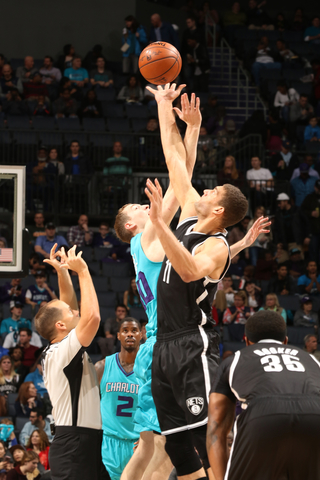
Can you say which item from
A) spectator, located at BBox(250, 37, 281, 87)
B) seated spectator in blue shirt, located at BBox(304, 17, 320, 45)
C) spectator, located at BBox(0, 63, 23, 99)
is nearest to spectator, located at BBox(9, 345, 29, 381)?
spectator, located at BBox(0, 63, 23, 99)

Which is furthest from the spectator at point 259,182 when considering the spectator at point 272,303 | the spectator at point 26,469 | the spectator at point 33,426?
the spectator at point 26,469

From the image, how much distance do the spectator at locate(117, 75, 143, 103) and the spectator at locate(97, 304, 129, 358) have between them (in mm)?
7351

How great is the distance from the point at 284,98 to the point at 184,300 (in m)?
14.6

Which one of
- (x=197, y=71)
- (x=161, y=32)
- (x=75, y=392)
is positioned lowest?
(x=75, y=392)

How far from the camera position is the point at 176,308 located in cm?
453

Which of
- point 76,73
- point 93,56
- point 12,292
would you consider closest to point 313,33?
point 93,56

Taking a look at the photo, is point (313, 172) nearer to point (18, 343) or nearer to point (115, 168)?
point (115, 168)

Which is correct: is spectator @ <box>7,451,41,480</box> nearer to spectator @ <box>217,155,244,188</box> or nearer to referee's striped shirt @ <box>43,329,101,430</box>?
referee's striped shirt @ <box>43,329,101,430</box>

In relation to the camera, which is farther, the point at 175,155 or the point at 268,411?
the point at 175,155

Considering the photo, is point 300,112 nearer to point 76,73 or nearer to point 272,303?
point 76,73

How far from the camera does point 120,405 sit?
21.1 feet

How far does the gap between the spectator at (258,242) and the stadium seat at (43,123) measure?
5.42 m

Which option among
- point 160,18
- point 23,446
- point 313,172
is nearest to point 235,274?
point 313,172

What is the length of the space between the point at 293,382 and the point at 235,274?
1031cm
